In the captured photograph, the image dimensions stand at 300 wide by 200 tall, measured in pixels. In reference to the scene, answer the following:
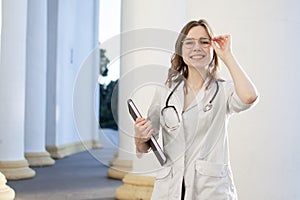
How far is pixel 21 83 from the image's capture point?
9.41 m

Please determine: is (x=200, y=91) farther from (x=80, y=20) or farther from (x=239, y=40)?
(x=80, y=20)

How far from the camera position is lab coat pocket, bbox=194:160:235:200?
90.7 inches

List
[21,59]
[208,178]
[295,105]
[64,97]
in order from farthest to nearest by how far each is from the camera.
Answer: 1. [64,97]
2. [21,59]
3. [295,105]
4. [208,178]

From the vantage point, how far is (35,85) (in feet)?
39.3

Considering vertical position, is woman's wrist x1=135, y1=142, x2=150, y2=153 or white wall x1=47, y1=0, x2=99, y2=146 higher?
woman's wrist x1=135, y1=142, x2=150, y2=153

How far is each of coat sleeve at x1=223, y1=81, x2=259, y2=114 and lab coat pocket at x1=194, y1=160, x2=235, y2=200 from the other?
0.98 feet

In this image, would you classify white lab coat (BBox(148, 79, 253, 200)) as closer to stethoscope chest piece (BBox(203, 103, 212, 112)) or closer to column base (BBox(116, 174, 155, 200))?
stethoscope chest piece (BBox(203, 103, 212, 112))

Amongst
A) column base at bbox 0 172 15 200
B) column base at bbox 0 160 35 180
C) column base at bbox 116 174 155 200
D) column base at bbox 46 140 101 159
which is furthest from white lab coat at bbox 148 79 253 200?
column base at bbox 46 140 101 159

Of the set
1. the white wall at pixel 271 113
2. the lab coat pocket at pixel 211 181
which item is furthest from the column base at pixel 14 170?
the lab coat pocket at pixel 211 181

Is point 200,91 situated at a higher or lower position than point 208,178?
higher

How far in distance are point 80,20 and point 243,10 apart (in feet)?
47.7

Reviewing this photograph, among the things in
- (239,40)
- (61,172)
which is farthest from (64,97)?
(239,40)

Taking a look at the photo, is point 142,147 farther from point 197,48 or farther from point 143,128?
point 197,48

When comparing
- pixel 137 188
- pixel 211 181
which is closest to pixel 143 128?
pixel 211 181
